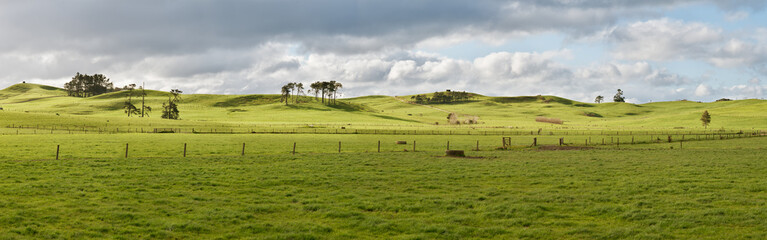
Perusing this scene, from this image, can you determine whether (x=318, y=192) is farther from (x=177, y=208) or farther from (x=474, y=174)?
(x=474, y=174)

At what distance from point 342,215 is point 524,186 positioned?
1199cm

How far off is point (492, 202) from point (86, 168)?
85.6 feet

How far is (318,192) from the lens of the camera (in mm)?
24250

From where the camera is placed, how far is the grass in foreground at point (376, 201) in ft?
54.3

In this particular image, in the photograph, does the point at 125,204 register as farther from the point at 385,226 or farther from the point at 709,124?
the point at 709,124

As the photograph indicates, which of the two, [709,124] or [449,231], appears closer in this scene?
[449,231]

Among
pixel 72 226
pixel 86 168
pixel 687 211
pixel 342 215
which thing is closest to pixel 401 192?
pixel 342 215

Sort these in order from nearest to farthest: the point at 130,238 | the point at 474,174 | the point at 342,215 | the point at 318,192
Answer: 1. the point at 130,238
2. the point at 342,215
3. the point at 318,192
4. the point at 474,174

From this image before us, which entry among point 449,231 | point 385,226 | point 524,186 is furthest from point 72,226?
point 524,186

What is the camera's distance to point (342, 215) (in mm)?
19031

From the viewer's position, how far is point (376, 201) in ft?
71.4

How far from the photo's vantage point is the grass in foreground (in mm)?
16547

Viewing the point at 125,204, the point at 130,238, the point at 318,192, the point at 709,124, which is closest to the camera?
the point at 130,238

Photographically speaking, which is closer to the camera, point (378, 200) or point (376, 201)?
point (376, 201)
